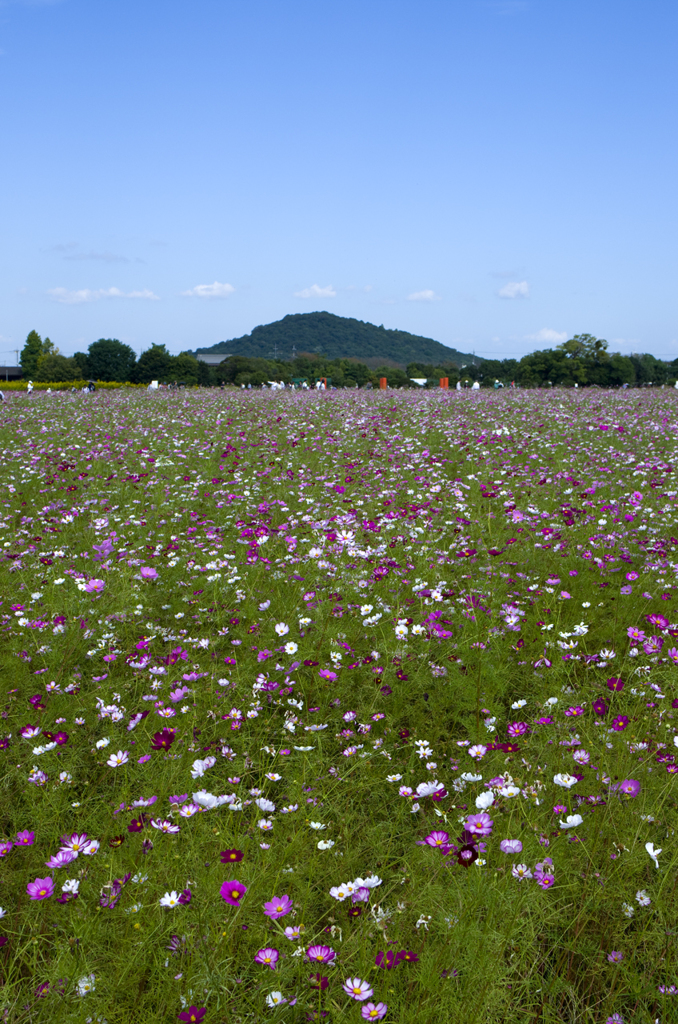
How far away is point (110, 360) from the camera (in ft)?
253

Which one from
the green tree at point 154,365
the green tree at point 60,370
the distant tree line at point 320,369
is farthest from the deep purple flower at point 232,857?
the green tree at point 60,370

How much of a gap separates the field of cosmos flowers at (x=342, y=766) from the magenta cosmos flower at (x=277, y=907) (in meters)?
0.01

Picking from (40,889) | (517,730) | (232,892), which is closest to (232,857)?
(232,892)

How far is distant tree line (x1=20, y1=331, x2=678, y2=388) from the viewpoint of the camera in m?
53.5

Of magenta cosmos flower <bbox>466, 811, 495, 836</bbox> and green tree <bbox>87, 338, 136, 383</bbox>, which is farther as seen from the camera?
green tree <bbox>87, 338, 136, 383</bbox>

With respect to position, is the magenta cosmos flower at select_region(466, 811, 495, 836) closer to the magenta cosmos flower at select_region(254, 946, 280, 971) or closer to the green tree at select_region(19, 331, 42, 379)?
the magenta cosmos flower at select_region(254, 946, 280, 971)

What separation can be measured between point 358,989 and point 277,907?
263 millimetres

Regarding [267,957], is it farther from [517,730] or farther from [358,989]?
[517,730]

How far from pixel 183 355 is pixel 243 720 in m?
69.3

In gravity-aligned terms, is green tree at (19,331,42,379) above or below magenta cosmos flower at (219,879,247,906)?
above

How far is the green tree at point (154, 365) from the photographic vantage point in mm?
65312

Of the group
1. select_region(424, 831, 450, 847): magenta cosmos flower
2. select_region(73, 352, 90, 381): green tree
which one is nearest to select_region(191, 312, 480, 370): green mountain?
select_region(73, 352, 90, 381): green tree

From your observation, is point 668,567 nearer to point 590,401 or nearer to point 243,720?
point 243,720

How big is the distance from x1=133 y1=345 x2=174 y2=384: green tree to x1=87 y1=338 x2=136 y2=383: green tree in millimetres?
6028
